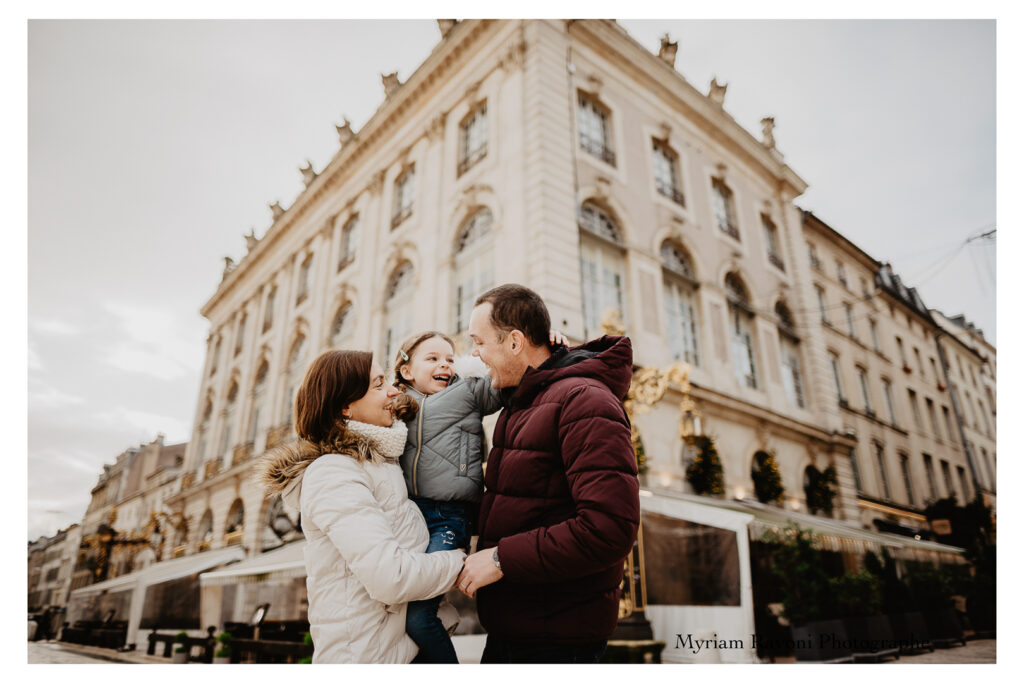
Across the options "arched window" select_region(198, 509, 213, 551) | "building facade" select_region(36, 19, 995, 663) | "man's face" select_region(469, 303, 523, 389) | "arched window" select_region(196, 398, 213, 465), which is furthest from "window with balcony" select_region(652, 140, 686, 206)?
"arched window" select_region(196, 398, 213, 465)

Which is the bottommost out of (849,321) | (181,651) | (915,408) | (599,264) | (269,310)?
(181,651)

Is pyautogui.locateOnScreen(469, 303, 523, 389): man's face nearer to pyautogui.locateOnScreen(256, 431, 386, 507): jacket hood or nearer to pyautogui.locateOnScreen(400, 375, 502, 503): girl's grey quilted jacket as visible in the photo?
pyautogui.locateOnScreen(400, 375, 502, 503): girl's grey quilted jacket

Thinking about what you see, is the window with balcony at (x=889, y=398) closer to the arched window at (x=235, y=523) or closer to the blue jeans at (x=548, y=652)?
the blue jeans at (x=548, y=652)

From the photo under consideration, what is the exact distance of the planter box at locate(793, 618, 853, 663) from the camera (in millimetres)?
5867

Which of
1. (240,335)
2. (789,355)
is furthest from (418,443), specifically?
(240,335)

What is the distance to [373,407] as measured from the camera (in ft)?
6.49

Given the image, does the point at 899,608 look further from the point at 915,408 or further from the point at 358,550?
the point at 358,550

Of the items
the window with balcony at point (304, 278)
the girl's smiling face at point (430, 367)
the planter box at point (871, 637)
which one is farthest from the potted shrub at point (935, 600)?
the window with balcony at point (304, 278)

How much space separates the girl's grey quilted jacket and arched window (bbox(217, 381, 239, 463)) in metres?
16.7

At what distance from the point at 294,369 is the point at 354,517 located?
565 inches

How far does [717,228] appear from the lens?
12.7 m

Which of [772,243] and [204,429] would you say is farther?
[204,429]

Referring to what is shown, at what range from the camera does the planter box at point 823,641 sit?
5.87 m
